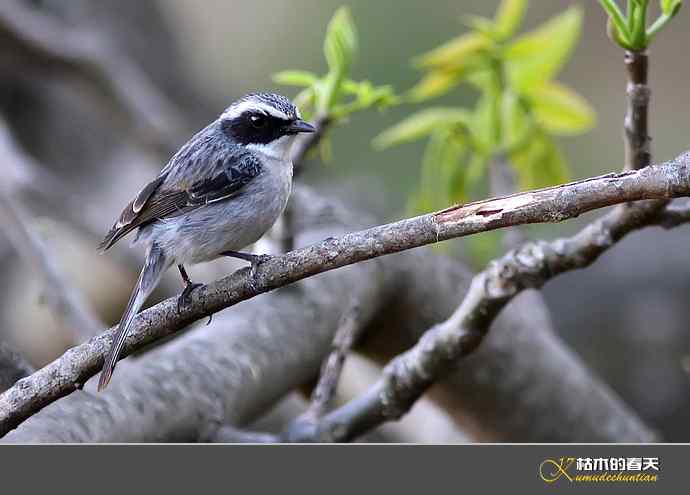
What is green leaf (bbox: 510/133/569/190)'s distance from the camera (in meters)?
2.92

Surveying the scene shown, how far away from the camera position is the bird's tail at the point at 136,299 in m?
1.92

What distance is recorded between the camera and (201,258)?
250 centimetres

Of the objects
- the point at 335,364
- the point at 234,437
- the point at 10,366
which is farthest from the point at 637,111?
the point at 10,366

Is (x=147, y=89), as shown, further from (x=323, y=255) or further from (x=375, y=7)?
(x=323, y=255)

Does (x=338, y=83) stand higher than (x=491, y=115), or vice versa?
(x=491, y=115)

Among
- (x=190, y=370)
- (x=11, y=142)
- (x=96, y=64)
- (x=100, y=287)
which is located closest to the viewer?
(x=190, y=370)

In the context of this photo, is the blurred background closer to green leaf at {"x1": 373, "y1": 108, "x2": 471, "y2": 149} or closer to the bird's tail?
green leaf at {"x1": 373, "y1": 108, "x2": 471, "y2": 149}

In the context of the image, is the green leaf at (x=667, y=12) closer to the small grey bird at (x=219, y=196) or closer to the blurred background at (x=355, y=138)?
the small grey bird at (x=219, y=196)

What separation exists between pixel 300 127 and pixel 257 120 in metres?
0.15

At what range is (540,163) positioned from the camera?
2.95 m

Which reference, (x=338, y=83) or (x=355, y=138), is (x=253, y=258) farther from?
(x=355, y=138)

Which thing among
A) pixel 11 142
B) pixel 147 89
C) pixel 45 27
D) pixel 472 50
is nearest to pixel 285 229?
pixel 472 50
